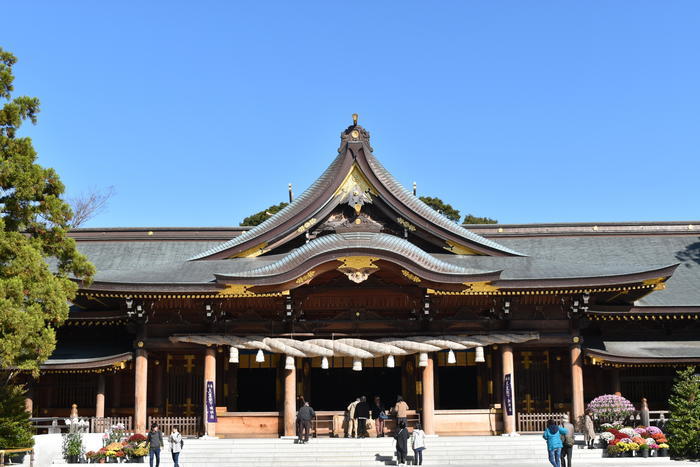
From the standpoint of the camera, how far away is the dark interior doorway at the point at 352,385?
28.4 meters

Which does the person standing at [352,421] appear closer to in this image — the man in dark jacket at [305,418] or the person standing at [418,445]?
the man in dark jacket at [305,418]

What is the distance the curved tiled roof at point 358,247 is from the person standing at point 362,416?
13.6 ft

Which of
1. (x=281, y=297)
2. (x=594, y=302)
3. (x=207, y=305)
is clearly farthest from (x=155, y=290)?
(x=594, y=302)

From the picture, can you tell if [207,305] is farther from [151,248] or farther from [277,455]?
[151,248]

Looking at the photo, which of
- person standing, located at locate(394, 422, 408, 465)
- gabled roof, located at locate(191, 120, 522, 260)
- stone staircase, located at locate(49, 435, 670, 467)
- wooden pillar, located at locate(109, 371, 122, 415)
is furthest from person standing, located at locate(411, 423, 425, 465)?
wooden pillar, located at locate(109, 371, 122, 415)

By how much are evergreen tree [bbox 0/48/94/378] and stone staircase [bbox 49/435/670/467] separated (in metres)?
4.95

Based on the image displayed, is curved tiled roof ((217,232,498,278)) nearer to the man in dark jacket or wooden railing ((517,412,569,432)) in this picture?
the man in dark jacket

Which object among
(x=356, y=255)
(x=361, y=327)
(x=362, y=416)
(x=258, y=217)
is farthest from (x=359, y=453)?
(x=258, y=217)

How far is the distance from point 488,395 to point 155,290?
34.3 ft

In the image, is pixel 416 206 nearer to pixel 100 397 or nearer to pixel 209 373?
pixel 209 373

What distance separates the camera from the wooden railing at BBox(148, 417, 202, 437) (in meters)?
25.2

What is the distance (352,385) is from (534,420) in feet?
19.9

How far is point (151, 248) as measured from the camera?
33.9 meters

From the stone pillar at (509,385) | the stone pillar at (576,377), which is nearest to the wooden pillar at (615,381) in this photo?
the stone pillar at (576,377)
